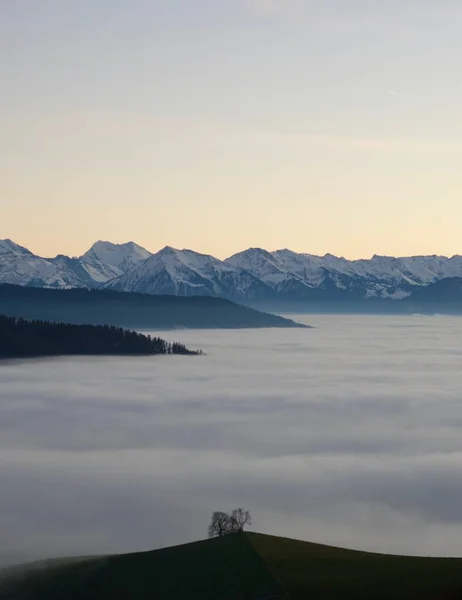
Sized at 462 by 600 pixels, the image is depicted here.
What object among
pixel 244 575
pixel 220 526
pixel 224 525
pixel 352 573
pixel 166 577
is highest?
pixel 352 573

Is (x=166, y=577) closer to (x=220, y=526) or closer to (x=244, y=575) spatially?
(x=244, y=575)

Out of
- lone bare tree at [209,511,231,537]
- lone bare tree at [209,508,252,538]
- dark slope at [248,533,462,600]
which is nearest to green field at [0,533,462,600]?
dark slope at [248,533,462,600]

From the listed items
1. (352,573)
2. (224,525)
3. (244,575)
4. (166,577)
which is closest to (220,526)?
(224,525)

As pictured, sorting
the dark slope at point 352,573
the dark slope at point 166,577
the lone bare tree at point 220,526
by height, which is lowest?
the lone bare tree at point 220,526

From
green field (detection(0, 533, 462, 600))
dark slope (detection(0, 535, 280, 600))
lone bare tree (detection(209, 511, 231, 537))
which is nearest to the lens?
green field (detection(0, 533, 462, 600))

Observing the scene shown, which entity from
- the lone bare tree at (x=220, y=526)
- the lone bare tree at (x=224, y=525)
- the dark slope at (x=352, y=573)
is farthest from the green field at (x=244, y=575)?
the lone bare tree at (x=220, y=526)

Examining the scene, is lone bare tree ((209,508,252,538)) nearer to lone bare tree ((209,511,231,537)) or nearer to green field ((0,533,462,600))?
lone bare tree ((209,511,231,537))

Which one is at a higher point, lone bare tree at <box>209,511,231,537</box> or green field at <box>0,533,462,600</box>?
green field at <box>0,533,462,600</box>

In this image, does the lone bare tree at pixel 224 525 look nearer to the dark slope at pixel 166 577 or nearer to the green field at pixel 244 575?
the green field at pixel 244 575

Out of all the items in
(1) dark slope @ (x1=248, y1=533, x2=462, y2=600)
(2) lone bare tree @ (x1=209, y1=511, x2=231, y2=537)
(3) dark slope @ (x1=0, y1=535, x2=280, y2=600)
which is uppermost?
(1) dark slope @ (x1=248, y1=533, x2=462, y2=600)
